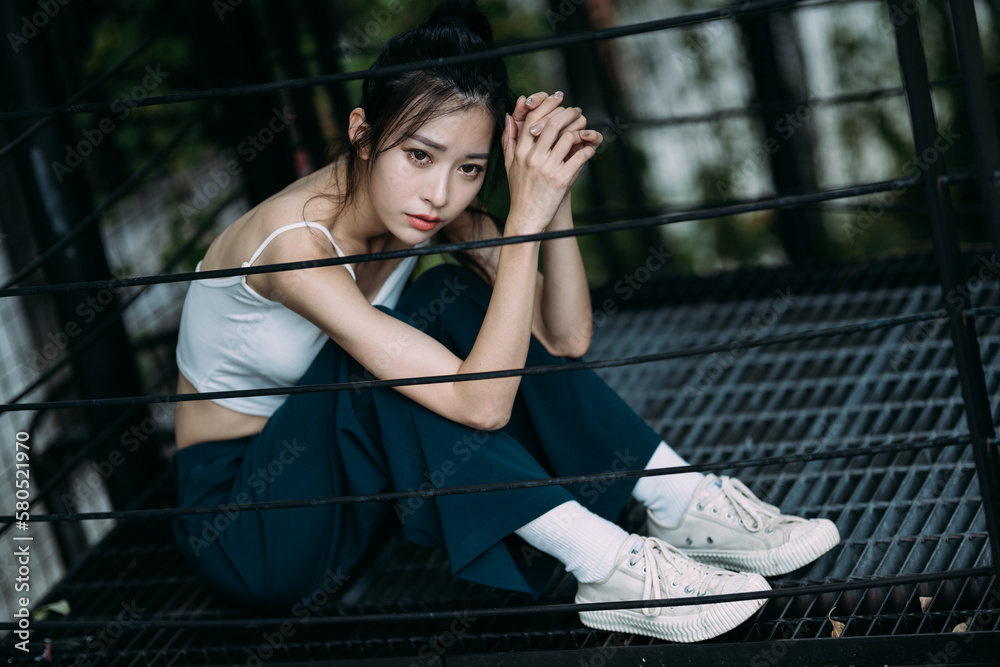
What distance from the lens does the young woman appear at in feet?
4.49

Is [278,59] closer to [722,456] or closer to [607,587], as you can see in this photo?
[722,456]

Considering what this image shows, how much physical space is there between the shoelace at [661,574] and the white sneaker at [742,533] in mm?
114

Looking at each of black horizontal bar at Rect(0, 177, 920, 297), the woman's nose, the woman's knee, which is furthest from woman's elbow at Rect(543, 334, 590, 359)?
black horizontal bar at Rect(0, 177, 920, 297)

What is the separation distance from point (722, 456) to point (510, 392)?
0.70 meters

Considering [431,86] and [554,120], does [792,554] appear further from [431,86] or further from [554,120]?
[431,86]

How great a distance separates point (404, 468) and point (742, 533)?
55 centimetres

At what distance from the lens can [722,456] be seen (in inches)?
74.4

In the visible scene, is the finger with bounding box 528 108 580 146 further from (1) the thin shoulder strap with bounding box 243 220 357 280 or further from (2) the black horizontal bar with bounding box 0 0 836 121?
(1) the thin shoulder strap with bounding box 243 220 357 280

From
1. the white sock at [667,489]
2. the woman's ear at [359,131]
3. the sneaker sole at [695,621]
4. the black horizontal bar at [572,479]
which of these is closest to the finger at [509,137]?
the woman's ear at [359,131]

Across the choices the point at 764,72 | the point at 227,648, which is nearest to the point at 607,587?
the point at 227,648

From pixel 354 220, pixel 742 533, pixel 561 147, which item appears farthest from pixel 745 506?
pixel 354 220

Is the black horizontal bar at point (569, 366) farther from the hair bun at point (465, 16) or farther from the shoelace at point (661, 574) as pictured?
the hair bun at point (465, 16)

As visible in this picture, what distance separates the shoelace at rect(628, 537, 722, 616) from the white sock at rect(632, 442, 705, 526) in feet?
0.54

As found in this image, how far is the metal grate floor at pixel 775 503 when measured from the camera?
1.41m
